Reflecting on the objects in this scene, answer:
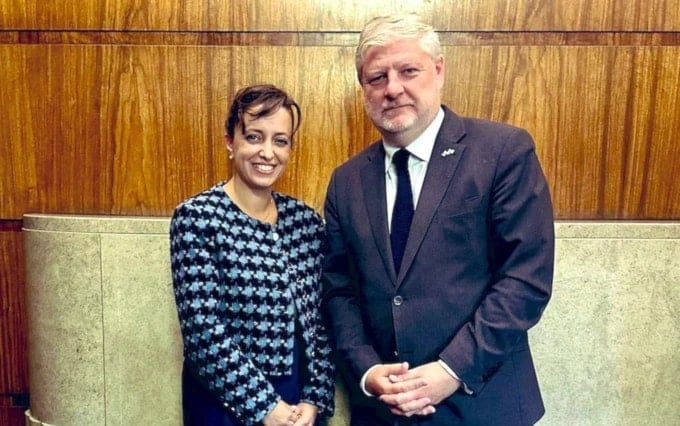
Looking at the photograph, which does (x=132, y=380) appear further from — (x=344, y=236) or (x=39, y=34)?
(x=39, y=34)

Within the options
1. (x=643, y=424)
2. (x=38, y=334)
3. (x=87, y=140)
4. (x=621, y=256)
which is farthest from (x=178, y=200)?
(x=643, y=424)

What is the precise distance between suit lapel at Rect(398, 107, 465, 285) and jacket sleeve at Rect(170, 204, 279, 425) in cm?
46

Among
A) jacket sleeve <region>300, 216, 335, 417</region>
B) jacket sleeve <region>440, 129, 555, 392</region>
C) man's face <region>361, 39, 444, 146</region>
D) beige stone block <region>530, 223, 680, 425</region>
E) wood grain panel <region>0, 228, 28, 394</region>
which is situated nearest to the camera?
jacket sleeve <region>440, 129, 555, 392</region>

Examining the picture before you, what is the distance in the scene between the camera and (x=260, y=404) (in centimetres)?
146

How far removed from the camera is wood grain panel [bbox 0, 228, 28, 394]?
230cm

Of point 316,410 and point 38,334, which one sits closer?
point 316,410

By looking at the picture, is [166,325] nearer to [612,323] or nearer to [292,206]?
[292,206]

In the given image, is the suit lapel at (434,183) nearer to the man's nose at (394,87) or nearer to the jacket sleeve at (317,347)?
the man's nose at (394,87)

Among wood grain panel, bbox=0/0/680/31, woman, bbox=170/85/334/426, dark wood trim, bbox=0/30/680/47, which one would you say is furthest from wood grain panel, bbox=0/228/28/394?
woman, bbox=170/85/334/426

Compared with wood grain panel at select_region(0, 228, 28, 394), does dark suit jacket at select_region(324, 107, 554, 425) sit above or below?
above

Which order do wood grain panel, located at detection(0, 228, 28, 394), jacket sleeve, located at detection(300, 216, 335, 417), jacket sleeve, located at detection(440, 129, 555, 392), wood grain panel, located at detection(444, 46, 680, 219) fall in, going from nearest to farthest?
jacket sleeve, located at detection(440, 129, 555, 392)
jacket sleeve, located at detection(300, 216, 335, 417)
wood grain panel, located at detection(444, 46, 680, 219)
wood grain panel, located at detection(0, 228, 28, 394)

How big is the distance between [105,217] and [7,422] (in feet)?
3.34

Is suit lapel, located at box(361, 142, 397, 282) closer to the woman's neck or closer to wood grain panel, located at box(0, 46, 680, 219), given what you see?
the woman's neck

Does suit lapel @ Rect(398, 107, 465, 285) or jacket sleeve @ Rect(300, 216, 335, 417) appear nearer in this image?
suit lapel @ Rect(398, 107, 465, 285)
